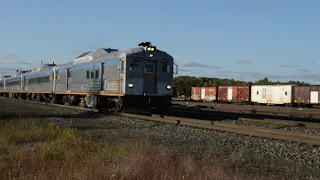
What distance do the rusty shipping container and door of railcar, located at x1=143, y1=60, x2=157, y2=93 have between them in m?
31.4

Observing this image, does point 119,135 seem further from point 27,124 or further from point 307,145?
point 307,145

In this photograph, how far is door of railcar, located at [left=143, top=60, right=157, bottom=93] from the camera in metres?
19.2

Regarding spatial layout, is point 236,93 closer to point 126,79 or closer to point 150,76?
point 150,76

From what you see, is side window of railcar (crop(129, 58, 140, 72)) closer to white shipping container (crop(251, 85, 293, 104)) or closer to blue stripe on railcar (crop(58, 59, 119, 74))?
blue stripe on railcar (crop(58, 59, 119, 74))

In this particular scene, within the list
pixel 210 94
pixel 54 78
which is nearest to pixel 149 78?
pixel 54 78

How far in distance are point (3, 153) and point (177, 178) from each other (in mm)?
4419

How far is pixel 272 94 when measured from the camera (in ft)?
166

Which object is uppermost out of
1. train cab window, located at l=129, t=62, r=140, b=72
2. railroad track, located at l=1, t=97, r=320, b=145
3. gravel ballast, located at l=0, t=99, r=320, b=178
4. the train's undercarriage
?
train cab window, located at l=129, t=62, r=140, b=72

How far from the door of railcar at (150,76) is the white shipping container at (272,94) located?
33.0 metres

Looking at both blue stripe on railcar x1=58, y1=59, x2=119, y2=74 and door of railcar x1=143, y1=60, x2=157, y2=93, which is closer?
door of railcar x1=143, y1=60, x2=157, y2=93

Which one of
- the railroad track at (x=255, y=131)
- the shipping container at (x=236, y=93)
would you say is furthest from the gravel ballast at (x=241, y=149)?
the shipping container at (x=236, y=93)

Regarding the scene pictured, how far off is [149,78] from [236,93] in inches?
1559

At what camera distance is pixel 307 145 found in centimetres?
993

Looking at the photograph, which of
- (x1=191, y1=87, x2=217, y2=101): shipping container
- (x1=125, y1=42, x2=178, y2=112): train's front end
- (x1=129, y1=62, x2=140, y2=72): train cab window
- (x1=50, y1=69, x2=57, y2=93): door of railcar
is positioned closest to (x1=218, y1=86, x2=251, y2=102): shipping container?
(x1=191, y1=87, x2=217, y2=101): shipping container
